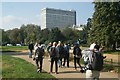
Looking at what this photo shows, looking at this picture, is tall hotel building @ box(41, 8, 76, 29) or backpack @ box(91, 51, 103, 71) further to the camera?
tall hotel building @ box(41, 8, 76, 29)

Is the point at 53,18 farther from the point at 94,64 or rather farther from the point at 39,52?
the point at 94,64

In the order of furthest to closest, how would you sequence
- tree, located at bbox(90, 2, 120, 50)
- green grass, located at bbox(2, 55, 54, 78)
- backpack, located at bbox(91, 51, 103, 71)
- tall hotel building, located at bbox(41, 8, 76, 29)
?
1. tall hotel building, located at bbox(41, 8, 76, 29)
2. tree, located at bbox(90, 2, 120, 50)
3. green grass, located at bbox(2, 55, 54, 78)
4. backpack, located at bbox(91, 51, 103, 71)

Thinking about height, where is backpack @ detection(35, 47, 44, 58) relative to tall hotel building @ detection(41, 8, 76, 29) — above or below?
below

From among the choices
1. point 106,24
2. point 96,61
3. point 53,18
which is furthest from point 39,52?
point 53,18

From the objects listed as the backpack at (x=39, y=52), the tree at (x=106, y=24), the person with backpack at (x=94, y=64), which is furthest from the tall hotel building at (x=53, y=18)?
the person with backpack at (x=94, y=64)

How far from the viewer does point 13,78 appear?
17.4m

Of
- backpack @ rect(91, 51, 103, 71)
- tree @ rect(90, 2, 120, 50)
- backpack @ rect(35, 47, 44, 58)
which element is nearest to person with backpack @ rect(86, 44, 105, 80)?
backpack @ rect(91, 51, 103, 71)

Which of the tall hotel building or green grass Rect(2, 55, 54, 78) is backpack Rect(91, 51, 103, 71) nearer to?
green grass Rect(2, 55, 54, 78)

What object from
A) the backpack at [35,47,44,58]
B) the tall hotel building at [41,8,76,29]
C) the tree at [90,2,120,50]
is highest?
the tall hotel building at [41,8,76,29]

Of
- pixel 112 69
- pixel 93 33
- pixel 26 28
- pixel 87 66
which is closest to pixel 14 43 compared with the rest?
pixel 26 28

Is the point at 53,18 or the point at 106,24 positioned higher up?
the point at 53,18

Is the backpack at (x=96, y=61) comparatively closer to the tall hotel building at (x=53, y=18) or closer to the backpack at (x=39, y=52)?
the backpack at (x=39, y=52)

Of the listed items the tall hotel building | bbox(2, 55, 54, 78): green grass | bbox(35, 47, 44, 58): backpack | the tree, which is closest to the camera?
bbox(2, 55, 54, 78): green grass

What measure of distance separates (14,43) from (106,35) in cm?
8355
